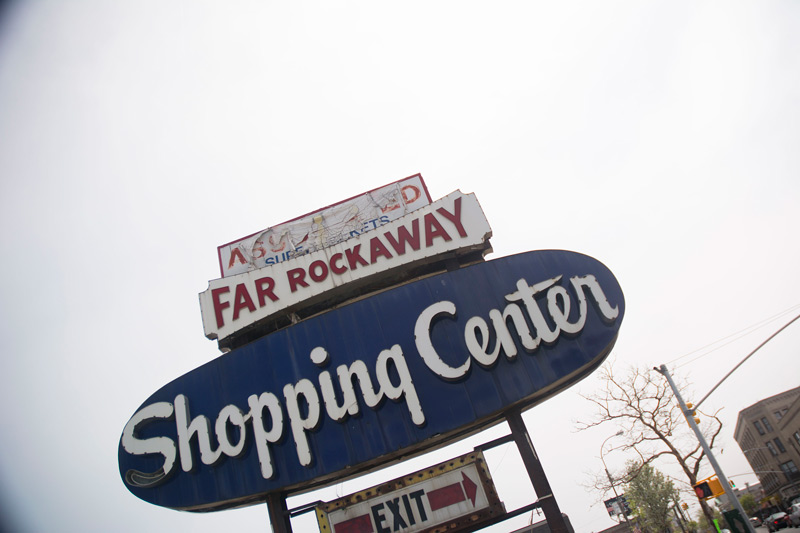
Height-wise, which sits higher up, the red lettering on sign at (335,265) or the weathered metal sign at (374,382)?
the red lettering on sign at (335,265)

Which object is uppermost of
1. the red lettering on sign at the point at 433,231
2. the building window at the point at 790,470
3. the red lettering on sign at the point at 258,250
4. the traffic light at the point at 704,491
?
the red lettering on sign at the point at 258,250

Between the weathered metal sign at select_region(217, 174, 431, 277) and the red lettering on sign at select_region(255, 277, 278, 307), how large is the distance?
151 centimetres

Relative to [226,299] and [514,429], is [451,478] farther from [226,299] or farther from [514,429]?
[226,299]

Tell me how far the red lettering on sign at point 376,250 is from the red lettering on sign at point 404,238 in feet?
0.70

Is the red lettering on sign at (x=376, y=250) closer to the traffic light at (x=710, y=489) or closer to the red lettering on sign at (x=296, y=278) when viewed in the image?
the red lettering on sign at (x=296, y=278)

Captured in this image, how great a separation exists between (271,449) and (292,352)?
202 cm

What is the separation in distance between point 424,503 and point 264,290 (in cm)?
617

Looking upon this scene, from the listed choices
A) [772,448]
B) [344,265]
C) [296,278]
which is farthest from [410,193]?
[772,448]

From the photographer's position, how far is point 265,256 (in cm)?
1324

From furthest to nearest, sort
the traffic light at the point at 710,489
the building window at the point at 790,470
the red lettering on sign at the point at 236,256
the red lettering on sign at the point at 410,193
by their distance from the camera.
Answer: the building window at the point at 790,470 < the traffic light at the point at 710,489 < the red lettering on sign at the point at 410,193 < the red lettering on sign at the point at 236,256

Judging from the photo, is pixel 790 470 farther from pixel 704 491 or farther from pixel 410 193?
pixel 410 193

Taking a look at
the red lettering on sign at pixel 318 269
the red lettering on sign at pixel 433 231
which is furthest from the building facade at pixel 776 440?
the red lettering on sign at pixel 318 269

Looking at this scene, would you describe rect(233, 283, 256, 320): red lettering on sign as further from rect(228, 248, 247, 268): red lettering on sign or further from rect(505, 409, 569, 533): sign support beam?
rect(505, 409, 569, 533): sign support beam

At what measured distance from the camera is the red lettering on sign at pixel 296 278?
1145 centimetres
